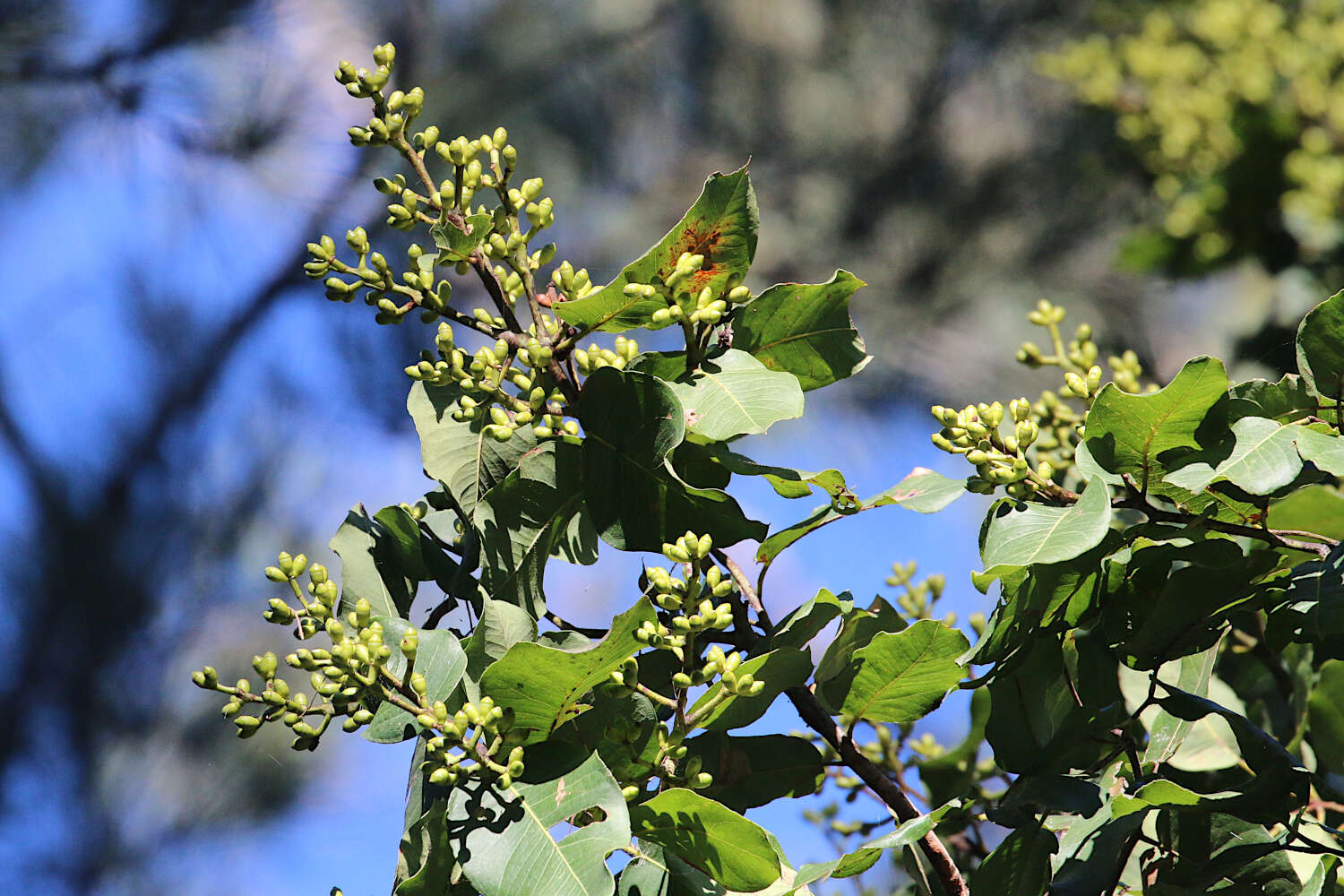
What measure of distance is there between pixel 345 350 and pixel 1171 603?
6.04 ft

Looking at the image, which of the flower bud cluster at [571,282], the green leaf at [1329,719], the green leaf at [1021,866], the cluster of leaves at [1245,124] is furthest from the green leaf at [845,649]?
the cluster of leaves at [1245,124]

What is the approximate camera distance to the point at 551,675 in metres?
0.46

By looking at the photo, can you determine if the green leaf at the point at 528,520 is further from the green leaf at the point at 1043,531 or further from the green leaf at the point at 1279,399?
the green leaf at the point at 1279,399

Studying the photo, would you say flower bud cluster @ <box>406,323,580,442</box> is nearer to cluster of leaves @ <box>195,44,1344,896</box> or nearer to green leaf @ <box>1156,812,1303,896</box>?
cluster of leaves @ <box>195,44,1344,896</box>

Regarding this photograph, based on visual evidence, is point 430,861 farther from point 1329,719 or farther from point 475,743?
point 1329,719

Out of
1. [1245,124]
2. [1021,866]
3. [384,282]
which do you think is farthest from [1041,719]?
[1245,124]

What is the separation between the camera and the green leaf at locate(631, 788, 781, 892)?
0.47 meters

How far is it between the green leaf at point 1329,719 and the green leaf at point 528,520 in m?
0.49

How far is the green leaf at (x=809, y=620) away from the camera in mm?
532

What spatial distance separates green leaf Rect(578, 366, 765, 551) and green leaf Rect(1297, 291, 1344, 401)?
0.26 meters

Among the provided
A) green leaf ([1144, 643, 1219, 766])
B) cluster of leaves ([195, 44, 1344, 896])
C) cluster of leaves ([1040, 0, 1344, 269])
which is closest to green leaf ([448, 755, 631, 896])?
cluster of leaves ([195, 44, 1344, 896])

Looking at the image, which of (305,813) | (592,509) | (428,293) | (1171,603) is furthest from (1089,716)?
(305,813)

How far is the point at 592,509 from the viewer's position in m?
0.54

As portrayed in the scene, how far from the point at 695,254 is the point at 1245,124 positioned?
1766 mm
